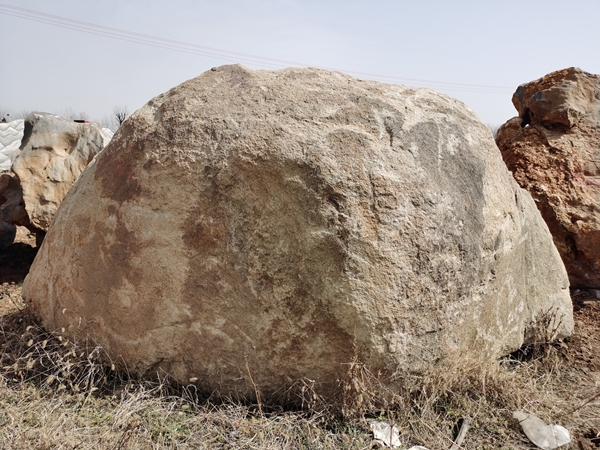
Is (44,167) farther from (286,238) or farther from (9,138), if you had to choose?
(9,138)

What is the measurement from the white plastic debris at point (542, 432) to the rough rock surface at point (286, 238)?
33 centimetres

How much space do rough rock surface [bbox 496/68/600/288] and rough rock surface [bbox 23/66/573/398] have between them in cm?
150

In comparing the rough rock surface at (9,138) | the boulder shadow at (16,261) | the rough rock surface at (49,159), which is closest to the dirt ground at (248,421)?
the boulder shadow at (16,261)

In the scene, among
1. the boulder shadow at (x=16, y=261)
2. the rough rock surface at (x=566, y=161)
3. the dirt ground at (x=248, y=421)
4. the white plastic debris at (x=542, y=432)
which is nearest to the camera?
the dirt ground at (x=248, y=421)

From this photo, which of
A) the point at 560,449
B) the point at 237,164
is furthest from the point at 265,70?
the point at 560,449

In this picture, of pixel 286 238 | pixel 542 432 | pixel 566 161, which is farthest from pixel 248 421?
pixel 566 161

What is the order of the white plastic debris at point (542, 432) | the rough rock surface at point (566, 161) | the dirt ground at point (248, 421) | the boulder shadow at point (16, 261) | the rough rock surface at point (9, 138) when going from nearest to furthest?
the dirt ground at point (248, 421) → the white plastic debris at point (542, 432) → the rough rock surface at point (566, 161) → the boulder shadow at point (16, 261) → the rough rock surface at point (9, 138)

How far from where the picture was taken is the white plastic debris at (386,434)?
7.23 ft

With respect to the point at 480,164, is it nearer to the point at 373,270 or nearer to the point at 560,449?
the point at 373,270

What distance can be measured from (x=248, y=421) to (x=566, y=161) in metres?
3.03

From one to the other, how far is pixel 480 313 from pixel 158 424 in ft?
5.06

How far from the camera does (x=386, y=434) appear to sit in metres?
2.26

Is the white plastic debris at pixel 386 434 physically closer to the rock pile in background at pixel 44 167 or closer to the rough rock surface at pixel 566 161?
the rough rock surface at pixel 566 161

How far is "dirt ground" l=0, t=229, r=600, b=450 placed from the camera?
212 centimetres
